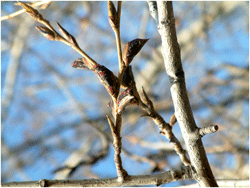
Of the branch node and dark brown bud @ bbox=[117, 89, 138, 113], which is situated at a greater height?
dark brown bud @ bbox=[117, 89, 138, 113]

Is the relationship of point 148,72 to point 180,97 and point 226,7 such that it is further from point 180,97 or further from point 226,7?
point 180,97

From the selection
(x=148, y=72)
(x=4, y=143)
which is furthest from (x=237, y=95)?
(x=4, y=143)

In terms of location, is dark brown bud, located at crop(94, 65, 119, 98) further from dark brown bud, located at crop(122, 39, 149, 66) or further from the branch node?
the branch node

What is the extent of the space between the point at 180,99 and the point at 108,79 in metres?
0.13

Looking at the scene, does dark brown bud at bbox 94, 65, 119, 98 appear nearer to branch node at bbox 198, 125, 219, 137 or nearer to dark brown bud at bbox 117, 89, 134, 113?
dark brown bud at bbox 117, 89, 134, 113

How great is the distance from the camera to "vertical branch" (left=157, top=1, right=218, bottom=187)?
46 cm

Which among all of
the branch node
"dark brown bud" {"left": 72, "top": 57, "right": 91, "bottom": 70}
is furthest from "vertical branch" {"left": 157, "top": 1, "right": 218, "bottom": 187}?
"dark brown bud" {"left": 72, "top": 57, "right": 91, "bottom": 70}

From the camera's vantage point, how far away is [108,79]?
0.42 meters

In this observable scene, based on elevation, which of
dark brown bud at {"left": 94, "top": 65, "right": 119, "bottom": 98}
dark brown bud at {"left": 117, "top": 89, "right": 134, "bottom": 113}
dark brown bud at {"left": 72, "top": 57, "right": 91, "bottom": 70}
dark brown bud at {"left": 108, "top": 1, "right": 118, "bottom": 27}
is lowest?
dark brown bud at {"left": 117, "top": 89, "right": 134, "bottom": 113}

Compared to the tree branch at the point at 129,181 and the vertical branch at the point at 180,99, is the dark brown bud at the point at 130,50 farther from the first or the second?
the tree branch at the point at 129,181

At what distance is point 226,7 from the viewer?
2475 mm

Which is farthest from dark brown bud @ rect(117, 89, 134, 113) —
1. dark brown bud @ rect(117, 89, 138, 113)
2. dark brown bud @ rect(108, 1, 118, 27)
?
dark brown bud @ rect(108, 1, 118, 27)

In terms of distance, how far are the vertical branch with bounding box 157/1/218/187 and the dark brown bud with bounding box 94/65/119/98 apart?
0.34ft

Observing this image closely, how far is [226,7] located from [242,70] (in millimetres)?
940
